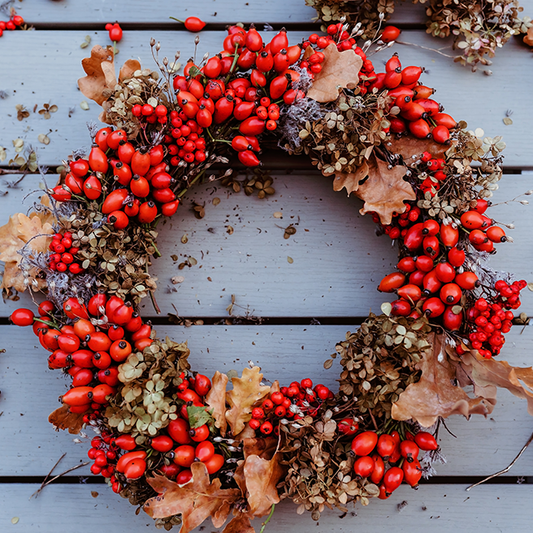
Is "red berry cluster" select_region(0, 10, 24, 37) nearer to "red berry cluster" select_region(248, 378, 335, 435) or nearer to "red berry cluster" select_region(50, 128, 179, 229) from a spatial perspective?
"red berry cluster" select_region(50, 128, 179, 229)

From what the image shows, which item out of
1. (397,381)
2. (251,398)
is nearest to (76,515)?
(251,398)

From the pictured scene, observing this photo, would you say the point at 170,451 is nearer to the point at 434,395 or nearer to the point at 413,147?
the point at 434,395

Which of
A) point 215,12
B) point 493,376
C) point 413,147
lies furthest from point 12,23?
point 493,376

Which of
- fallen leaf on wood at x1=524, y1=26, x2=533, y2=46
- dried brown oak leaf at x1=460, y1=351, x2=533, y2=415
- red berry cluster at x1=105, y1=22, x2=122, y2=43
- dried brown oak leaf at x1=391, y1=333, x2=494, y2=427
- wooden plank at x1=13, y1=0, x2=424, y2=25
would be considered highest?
fallen leaf on wood at x1=524, y1=26, x2=533, y2=46

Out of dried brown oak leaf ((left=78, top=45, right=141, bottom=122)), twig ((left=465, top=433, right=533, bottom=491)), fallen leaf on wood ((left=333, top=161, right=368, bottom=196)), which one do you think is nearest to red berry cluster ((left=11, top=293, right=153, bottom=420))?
dried brown oak leaf ((left=78, top=45, right=141, bottom=122))

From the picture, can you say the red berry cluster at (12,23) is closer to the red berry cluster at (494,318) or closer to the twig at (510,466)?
the red berry cluster at (494,318)

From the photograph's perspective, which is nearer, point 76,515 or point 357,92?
point 357,92

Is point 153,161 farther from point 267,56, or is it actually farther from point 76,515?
point 76,515
